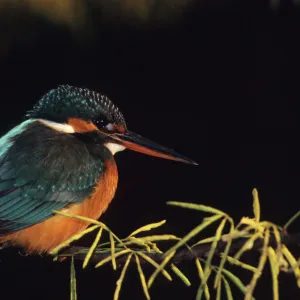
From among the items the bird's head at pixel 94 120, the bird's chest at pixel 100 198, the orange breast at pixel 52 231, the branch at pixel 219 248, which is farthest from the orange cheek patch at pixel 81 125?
the branch at pixel 219 248

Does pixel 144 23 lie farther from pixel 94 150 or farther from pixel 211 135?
pixel 211 135

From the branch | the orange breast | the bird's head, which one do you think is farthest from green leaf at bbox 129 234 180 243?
the bird's head

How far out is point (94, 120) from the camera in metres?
1.89

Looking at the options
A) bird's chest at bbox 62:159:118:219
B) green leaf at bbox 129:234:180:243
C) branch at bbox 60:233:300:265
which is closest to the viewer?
branch at bbox 60:233:300:265

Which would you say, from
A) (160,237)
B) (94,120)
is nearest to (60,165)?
(94,120)

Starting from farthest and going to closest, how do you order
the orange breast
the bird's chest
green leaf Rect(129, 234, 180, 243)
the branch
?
the bird's chest, the orange breast, green leaf Rect(129, 234, 180, 243), the branch

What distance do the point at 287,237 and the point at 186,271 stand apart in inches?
77.6

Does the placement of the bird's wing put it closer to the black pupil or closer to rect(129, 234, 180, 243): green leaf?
the black pupil

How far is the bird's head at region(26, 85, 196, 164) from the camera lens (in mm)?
1876

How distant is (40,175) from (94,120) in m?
0.25

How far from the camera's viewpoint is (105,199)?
A: 187 centimetres

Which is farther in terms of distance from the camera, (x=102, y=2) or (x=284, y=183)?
(x=284, y=183)

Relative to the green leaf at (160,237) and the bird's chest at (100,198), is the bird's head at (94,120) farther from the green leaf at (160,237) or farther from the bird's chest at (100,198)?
the green leaf at (160,237)

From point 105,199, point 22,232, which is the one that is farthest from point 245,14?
point 22,232
